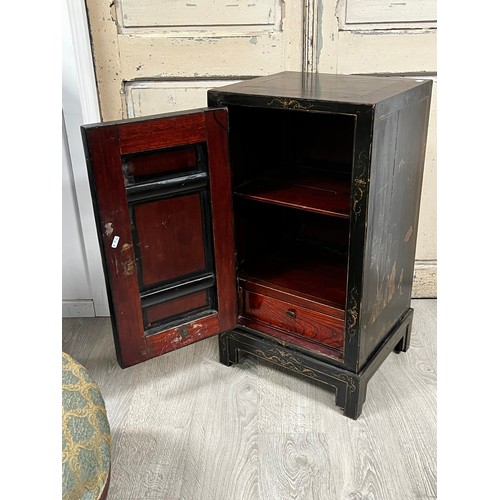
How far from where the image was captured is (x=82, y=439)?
101 centimetres

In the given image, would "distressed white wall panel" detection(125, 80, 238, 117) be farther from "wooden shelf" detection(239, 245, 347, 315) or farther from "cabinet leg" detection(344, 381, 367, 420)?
"cabinet leg" detection(344, 381, 367, 420)

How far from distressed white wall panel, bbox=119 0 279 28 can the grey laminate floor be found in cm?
113

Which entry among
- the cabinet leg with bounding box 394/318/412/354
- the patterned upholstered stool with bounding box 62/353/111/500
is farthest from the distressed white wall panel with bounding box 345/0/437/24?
the patterned upholstered stool with bounding box 62/353/111/500

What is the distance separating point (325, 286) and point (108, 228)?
2.34ft

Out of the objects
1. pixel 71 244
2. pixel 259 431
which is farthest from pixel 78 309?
pixel 259 431

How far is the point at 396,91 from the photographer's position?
4.40 ft

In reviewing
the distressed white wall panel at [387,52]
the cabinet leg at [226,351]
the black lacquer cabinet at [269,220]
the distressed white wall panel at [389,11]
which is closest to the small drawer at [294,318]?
the black lacquer cabinet at [269,220]

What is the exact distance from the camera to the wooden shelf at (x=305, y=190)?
1467 millimetres

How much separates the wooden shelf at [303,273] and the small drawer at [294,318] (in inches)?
1.6

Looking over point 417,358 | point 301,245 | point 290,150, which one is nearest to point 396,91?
point 290,150

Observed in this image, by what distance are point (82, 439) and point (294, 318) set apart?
772 millimetres

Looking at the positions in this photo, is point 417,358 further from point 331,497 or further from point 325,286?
point 331,497

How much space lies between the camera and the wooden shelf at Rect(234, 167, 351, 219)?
4.81 ft

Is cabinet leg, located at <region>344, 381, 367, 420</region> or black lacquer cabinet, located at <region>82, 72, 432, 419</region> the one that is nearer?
black lacquer cabinet, located at <region>82, 72, 432, 419</region>
